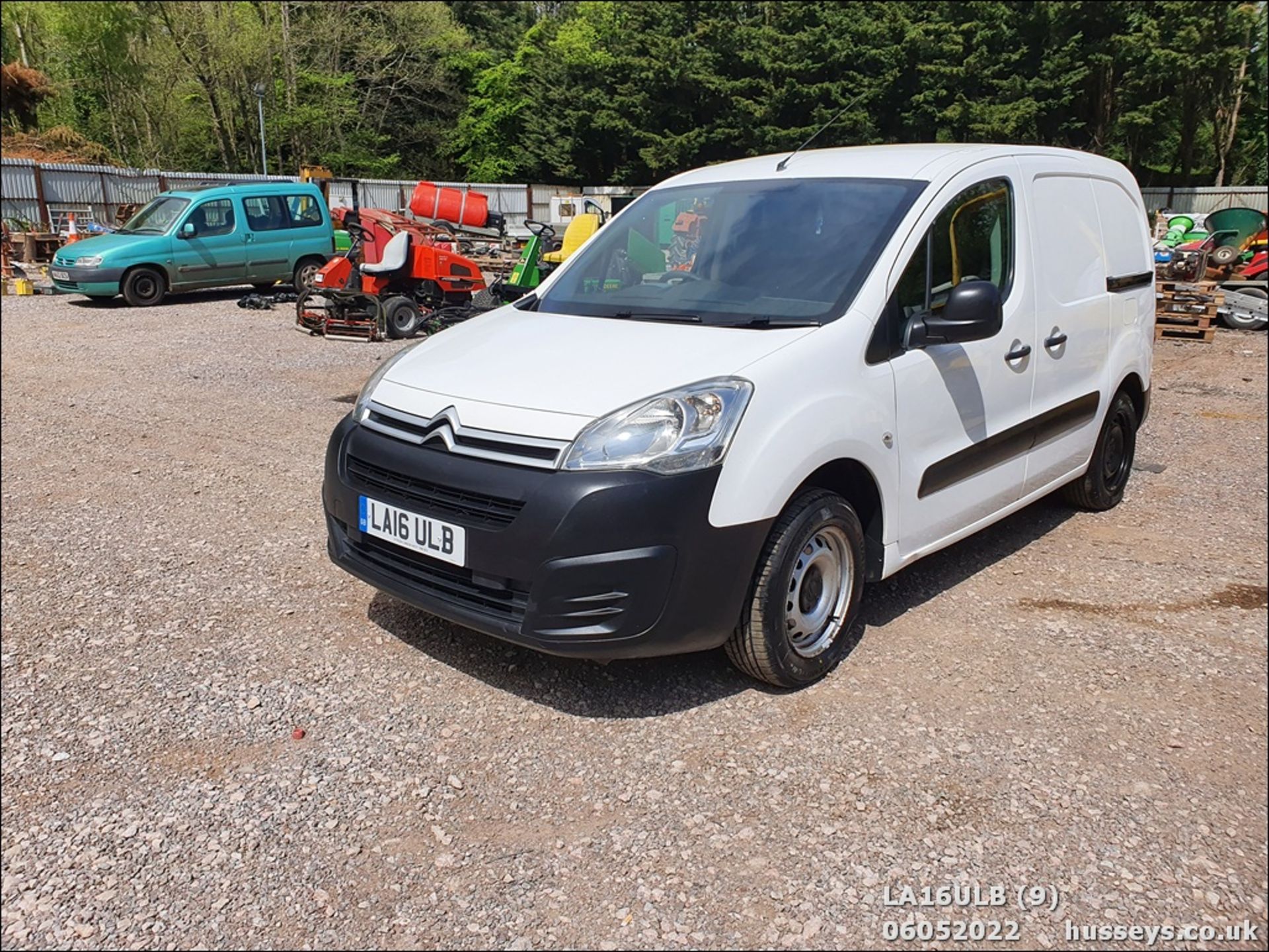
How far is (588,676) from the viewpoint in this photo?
3.46 m

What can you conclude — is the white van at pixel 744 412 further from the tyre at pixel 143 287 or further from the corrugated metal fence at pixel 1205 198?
the corrugated metal fence at pixel 1205 198

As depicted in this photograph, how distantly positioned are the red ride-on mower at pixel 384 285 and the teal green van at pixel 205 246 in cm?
214

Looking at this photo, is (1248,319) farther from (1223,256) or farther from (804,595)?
(804,595)

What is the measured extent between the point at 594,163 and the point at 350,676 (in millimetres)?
41795

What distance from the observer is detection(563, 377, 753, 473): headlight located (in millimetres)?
2902

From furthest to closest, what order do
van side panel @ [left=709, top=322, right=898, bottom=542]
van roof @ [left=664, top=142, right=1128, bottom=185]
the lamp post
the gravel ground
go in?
the lamp post < van roof @ [left=664, top=142, right=1128, bottom=185] < van side panel @ [left=709, top=322, right=898, bottom=542] < the gravel ground

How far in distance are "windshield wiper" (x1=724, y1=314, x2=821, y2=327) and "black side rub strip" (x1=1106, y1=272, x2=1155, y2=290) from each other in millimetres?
2247

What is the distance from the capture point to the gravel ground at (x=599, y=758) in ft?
7.71

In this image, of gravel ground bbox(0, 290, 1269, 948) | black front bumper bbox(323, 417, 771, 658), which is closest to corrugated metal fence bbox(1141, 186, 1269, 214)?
gravel ground bbox(0, 290, 1269, 948)

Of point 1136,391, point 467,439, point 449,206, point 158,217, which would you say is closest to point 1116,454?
point 1136,391

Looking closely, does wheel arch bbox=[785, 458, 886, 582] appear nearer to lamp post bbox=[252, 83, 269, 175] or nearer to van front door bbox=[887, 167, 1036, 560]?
van front door bbox=[887, 167, 1036, 560]

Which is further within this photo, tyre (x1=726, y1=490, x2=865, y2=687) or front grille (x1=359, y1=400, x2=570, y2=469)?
tyre (x1=726, y1=490, x2=865, y2=687)

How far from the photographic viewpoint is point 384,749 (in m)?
3.01

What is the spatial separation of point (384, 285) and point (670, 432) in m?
9.92
